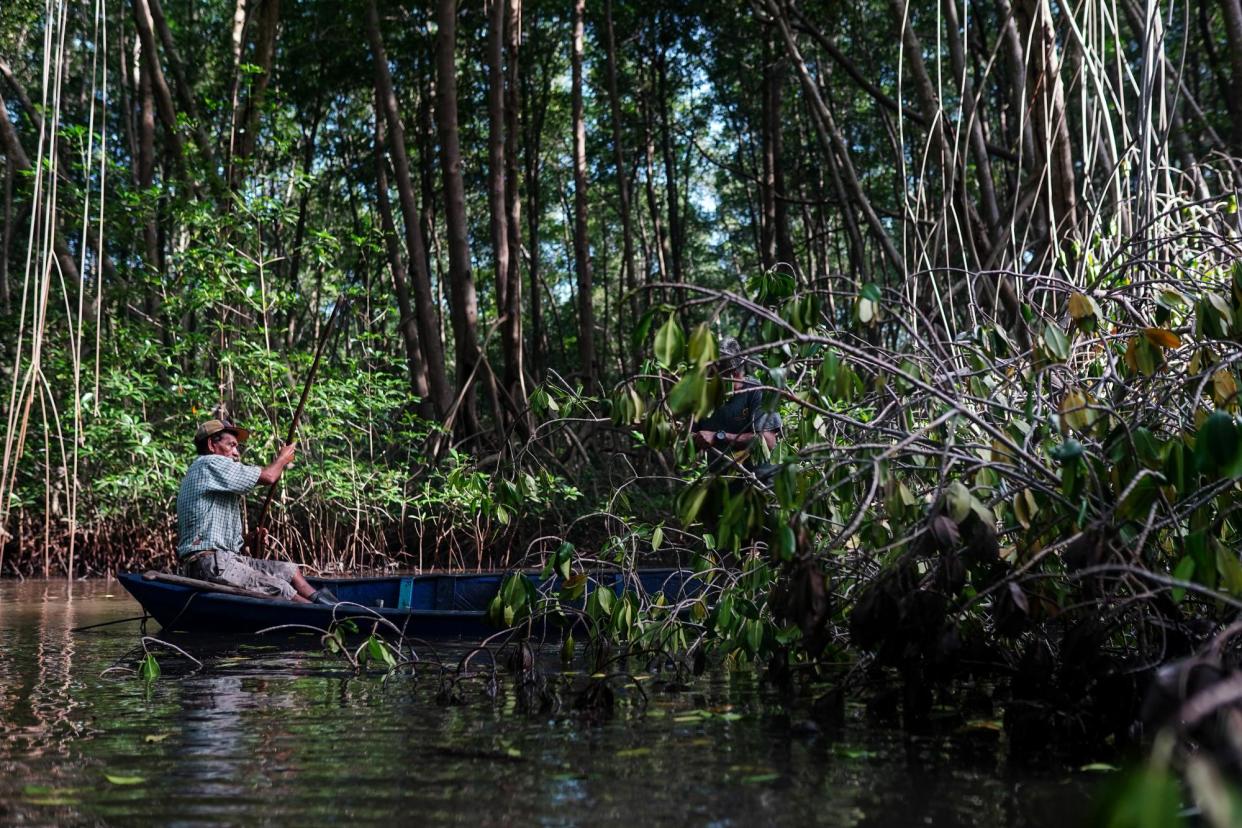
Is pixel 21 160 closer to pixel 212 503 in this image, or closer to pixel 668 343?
pixel 212 503

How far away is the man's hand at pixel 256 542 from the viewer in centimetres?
821

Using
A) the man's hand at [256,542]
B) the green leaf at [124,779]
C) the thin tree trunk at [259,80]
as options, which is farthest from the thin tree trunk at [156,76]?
the green leaf at [124,779]

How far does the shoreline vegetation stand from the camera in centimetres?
308

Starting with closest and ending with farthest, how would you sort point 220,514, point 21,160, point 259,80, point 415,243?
point 220,514, point 21,160, point 259,80, point 415,243

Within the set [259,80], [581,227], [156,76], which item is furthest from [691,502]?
[581,227]

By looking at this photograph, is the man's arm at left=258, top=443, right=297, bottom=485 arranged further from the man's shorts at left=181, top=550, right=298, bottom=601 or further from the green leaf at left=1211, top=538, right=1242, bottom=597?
the green leaf at left=1211, top=538, right=1242, bottom=597

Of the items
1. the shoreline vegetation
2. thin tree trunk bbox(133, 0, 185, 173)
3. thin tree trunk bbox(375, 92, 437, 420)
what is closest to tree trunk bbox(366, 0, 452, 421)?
the shoreline vegetation

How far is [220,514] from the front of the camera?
7.18 metres

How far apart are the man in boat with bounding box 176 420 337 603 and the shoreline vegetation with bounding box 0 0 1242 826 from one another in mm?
691

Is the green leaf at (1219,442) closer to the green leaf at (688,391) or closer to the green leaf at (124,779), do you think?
the green leaf at (688,391)

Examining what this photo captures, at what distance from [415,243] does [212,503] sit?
6011 millimetres

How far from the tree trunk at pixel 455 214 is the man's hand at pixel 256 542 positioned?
244cm

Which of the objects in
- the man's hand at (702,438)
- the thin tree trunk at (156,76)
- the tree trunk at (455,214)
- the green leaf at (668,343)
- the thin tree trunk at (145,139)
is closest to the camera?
the green leaf at (668,343)

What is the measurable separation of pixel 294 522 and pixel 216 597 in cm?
480
